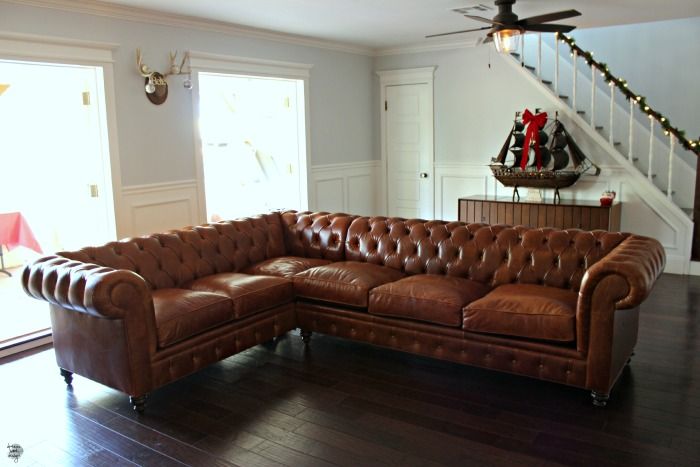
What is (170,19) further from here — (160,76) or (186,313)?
(186,313)

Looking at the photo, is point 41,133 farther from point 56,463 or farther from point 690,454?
point 690,454

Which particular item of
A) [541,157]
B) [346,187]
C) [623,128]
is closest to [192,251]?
[346,187]

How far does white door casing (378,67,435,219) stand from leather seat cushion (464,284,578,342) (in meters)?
4.47

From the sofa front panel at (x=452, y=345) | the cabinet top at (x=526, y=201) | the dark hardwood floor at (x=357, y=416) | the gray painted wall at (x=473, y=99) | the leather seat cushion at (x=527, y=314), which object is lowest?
the dark hardwood floor at (x=357, y=416)

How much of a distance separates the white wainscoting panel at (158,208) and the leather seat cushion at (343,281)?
6.08 feet

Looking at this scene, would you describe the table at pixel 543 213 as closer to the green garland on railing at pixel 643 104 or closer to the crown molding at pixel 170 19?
the green garland on railing at pixel 643 104

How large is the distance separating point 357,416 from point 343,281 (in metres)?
1.05

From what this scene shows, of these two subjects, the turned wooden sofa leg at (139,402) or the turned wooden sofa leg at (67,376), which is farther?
the turned wooden sofa leg at (67,376)

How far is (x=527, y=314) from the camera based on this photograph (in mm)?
3258

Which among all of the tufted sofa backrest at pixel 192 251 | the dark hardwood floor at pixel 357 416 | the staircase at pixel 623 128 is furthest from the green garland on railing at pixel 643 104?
the tufted sofa backrest at pixel 192 251

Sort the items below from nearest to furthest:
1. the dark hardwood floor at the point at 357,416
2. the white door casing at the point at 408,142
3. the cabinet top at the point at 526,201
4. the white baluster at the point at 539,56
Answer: the dark hardwood floor at the point at 357,416
the cabinet top at the point at 526,201
the white baluster at the point at 539,56
the white door casing at the point at 408,142

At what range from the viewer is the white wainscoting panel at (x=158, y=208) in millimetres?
5121

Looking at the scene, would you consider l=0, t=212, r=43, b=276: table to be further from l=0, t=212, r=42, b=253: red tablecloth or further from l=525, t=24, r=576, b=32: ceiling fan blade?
l=525, t=24, r=576, b=32: ceiling fan blade

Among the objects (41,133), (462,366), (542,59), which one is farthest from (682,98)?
(41,133)
